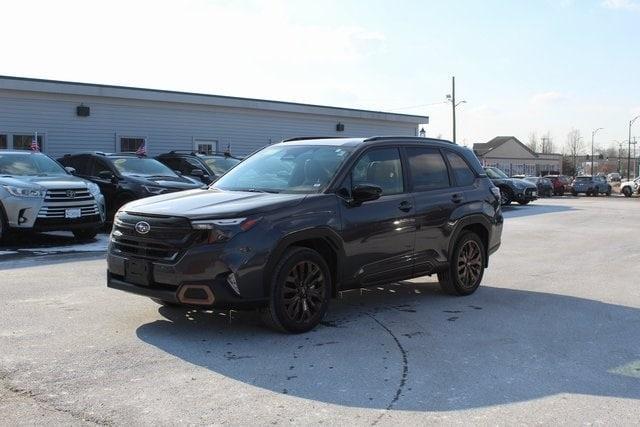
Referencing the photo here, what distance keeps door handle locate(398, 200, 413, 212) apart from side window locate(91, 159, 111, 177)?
927 cm

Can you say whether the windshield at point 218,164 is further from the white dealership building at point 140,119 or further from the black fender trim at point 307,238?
the black fender trim at point 307,238

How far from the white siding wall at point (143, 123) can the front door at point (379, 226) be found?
14759mm

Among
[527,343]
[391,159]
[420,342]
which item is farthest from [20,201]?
[527,343]

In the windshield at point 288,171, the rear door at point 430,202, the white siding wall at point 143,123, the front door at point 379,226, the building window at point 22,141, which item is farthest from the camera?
the white siding wall at point 143,123

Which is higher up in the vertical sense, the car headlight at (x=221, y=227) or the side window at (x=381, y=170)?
the side window at (x=381, y=170)

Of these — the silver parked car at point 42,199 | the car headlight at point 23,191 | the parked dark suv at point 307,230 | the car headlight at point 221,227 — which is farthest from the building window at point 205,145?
the car headlight at point 221,227

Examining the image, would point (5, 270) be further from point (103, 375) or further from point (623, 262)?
point (623, 262)

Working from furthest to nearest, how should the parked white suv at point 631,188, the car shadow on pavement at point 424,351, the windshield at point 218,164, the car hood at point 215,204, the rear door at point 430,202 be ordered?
the parked white suv at point 631,188 → the windshield at point 218,164 → the rear door at point 430,202 → the car hood at point 215,204 → the car shadow on pavement at point 424,351

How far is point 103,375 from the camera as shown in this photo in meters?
4.54

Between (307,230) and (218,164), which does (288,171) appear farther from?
(218,164)

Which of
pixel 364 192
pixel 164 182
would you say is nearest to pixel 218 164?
pixel 164 182

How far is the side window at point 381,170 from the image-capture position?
247 inches

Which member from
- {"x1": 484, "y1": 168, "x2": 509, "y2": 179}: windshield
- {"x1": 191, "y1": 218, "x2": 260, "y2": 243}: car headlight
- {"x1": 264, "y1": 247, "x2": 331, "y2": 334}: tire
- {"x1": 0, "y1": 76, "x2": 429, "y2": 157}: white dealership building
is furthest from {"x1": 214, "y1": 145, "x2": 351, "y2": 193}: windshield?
{"x1": 484, "y1": 168, "x2": 509, "y2": 179}: windshield

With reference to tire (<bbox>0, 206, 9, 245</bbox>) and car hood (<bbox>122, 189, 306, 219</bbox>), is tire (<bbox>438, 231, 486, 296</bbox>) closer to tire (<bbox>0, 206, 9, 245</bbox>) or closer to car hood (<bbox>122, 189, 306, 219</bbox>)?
car hood (<bbox>122, 189, 306, 219</bbox>)
